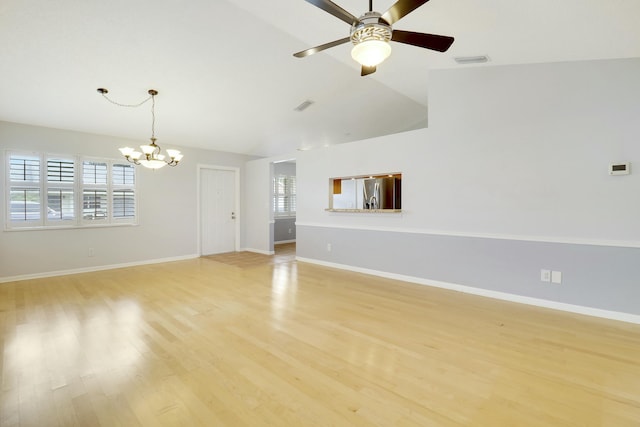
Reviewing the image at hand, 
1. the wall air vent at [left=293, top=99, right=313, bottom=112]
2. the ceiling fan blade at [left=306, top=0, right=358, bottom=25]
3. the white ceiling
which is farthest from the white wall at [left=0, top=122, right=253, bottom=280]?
the ceiling fan blade at [left=306, top=0, right=358, bottom=25]

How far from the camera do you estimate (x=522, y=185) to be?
362cm

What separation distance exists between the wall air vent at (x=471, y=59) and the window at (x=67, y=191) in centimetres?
601

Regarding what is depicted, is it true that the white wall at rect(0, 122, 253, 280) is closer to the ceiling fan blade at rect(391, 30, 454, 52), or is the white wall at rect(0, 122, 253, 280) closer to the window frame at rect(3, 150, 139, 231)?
the window frame at rect(3, 150, 139, 231)

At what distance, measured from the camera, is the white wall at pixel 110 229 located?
4.66 metres

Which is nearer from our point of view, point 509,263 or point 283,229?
point 509,263

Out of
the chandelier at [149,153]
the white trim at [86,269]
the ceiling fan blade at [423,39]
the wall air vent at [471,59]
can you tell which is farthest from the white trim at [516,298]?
the white trim at [86,269]

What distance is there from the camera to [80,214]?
17.1ft

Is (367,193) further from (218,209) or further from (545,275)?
(218,209)

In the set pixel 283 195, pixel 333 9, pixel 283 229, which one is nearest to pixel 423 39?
pixel 333 9

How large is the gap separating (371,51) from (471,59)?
8.01 feet

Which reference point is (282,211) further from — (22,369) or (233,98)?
(22,369)

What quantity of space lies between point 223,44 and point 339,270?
3997 millimetres

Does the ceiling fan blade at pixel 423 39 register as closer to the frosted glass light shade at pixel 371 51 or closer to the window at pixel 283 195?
the frosted glass light shade at pixel 371 51

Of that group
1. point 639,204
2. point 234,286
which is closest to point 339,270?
point 234,286
